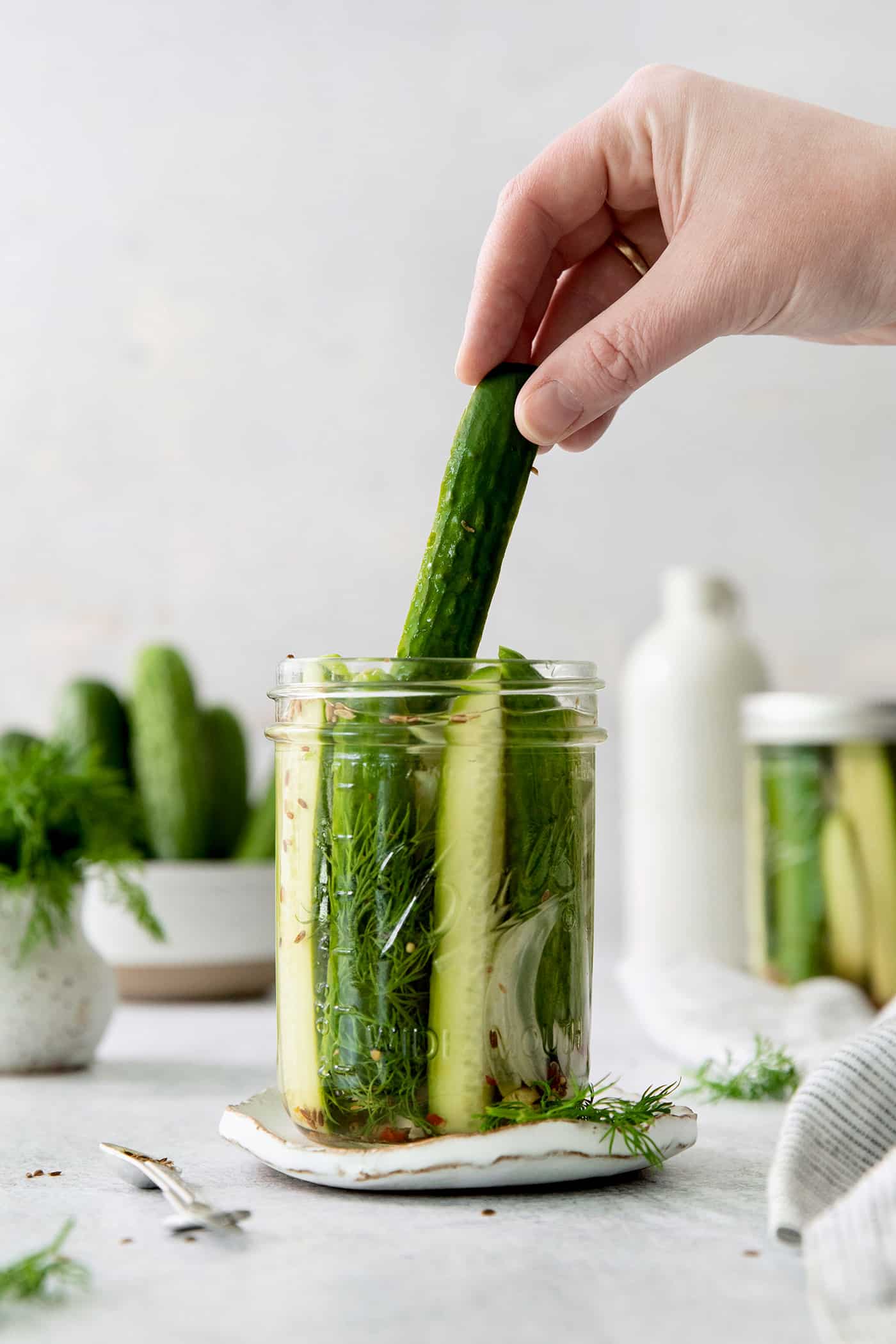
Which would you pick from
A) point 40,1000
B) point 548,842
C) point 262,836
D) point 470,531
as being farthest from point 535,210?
point 262,836

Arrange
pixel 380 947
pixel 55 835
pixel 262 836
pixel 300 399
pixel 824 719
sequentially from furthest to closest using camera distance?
pixel 300 399, pixel 262 836, pixel 824 719, pixel 55 835, pixel 380 947

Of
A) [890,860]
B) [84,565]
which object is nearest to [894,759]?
[890,860]

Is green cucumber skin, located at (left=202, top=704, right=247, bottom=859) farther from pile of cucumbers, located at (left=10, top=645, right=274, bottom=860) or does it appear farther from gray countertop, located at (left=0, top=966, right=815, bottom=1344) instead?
gray countertop, located at (left=0, top=966, right=815, bottom=1344)

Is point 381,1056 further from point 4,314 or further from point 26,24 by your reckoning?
point 26,24

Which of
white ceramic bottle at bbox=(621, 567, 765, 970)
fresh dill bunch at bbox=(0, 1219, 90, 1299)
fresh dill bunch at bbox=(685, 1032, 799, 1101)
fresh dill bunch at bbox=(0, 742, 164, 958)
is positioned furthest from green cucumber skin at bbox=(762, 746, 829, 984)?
fresh dill bunch at bbox=(0, 1219, 90, 1299)

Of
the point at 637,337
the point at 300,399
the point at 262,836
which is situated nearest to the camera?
the point at 637,337

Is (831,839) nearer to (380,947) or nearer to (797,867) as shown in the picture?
(797,867)
